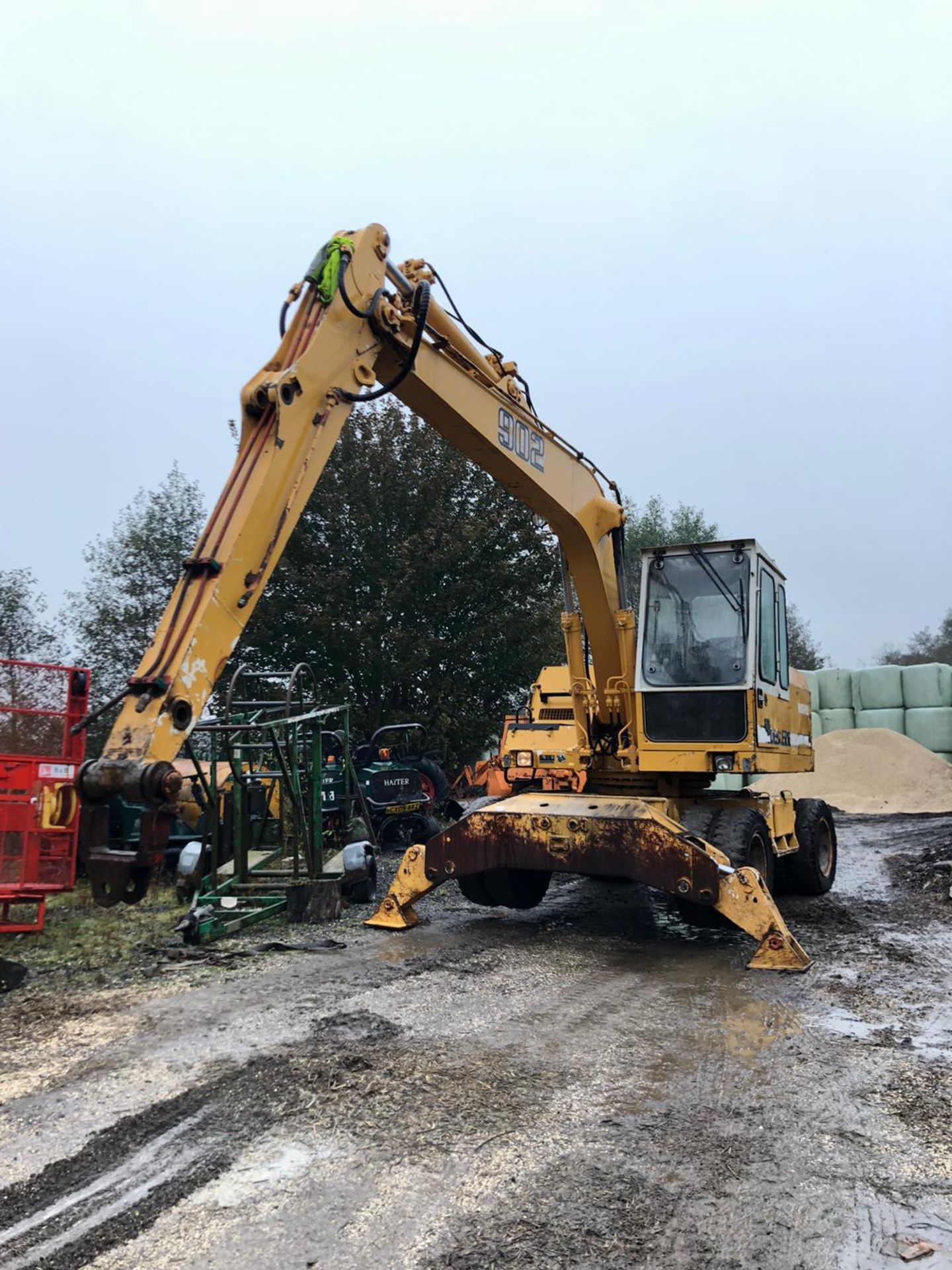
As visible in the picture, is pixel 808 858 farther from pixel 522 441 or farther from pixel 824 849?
pixel 522 441

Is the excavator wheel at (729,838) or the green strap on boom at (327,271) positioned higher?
the green strap on boom at (327,271)

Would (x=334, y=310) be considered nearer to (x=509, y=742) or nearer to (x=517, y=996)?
(x=517, y=996)

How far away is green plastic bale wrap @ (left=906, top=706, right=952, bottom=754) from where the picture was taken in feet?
74.9

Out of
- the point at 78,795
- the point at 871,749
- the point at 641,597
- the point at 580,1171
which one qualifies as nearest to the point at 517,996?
the point at 580,1171

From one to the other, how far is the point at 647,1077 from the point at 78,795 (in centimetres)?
281

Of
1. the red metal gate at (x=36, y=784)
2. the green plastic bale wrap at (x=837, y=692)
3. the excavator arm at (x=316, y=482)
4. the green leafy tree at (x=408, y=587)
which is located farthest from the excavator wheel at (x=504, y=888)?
the green plastic bale wrap at (x=837, y=692)

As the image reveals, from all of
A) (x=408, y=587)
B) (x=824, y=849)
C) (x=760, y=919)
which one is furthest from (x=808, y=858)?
(x=408, y=587)

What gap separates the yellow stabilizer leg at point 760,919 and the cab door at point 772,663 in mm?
1495

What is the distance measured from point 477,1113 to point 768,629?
5143 mm

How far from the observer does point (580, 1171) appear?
11.3 feet

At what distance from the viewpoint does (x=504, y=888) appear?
809cm

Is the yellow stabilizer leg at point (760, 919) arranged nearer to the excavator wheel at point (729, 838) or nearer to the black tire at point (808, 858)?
the excavator wheel at point (729, 838)

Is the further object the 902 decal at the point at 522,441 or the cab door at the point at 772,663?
the cab door at the point at 772,663

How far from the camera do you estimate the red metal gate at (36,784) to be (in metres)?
7.29
